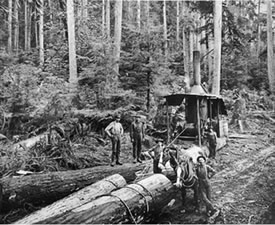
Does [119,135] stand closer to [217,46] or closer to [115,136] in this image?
[115,136]

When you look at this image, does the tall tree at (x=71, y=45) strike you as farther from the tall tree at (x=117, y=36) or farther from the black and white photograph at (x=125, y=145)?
the tall tree at (x=117, y=36)

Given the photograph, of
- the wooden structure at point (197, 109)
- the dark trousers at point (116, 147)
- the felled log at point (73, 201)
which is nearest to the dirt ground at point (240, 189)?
the wooden structure at point (197, 109)

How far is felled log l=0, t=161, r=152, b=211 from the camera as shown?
6410 mm

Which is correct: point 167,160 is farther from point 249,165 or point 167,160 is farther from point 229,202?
point 249,165

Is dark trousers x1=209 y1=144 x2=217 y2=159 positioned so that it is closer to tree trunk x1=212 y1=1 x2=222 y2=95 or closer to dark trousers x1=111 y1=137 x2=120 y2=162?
dark trousers x1=111 y1=137 x2=120 y2=162

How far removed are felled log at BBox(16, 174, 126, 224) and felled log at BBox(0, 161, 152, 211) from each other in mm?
848

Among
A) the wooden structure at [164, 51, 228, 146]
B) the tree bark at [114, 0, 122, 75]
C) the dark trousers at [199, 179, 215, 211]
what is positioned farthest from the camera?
the tree bark at [114, 0, 122, 75]

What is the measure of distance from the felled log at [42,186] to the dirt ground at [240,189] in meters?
2.47

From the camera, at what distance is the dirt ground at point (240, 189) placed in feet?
19.7

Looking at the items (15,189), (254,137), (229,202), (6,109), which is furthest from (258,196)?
(6,109)

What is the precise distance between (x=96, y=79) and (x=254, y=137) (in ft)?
30.9

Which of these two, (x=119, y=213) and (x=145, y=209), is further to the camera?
(x=145, y=209)

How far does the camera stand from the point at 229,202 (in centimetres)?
690

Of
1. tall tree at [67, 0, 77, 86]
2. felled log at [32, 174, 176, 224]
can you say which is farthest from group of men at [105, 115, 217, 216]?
tall tree at [67, 0, 77, 86]
